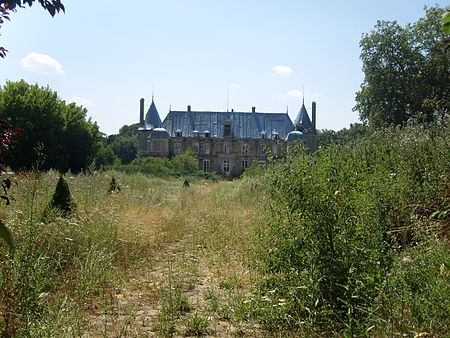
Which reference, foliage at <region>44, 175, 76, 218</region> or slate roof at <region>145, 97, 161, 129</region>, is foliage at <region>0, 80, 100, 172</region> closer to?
foliage at <region>44, 175, 76, 218</region>

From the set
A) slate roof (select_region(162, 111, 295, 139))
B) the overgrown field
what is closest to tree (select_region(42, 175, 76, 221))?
the overgrown field

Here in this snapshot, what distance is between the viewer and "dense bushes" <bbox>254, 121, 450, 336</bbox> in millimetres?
2830

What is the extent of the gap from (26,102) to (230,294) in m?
30.4

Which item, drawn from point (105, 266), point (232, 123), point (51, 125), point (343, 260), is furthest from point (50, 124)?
point (232, 123)

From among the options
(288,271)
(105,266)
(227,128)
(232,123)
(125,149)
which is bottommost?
(105,266)

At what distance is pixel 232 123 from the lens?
212 feet

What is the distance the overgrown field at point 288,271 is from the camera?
3.13m

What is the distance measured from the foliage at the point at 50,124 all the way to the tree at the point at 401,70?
62.7 feet

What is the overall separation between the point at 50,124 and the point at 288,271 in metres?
30.3

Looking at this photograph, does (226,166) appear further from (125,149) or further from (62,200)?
(62,200)

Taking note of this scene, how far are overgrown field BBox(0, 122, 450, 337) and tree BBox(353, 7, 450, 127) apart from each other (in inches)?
999

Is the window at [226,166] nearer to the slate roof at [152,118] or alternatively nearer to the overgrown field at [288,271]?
the slate roof at [152,118]

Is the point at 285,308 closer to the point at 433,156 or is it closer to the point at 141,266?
the point at 141,266

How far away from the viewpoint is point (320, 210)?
12.9ft
